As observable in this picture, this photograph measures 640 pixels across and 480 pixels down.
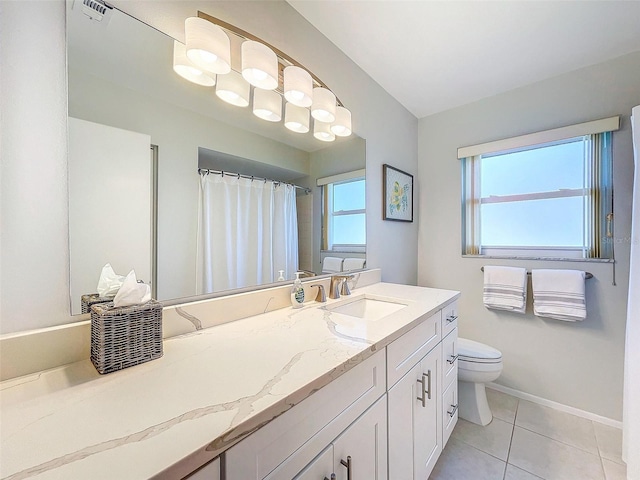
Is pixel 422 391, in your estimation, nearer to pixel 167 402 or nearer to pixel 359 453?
pixel 359 453

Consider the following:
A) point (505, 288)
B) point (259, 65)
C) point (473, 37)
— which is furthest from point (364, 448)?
point (473, 37)

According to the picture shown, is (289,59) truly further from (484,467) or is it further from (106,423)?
(484,467)

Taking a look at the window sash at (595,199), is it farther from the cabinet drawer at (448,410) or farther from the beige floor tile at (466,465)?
the beige floor tile at (466,465)

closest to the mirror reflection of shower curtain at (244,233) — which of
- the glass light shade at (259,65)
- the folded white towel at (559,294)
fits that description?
the glass light shade at (259,65)

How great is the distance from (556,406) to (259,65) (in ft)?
9.35

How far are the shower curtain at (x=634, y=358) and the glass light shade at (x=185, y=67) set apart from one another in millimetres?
2107

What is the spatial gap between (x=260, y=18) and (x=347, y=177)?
91 cm

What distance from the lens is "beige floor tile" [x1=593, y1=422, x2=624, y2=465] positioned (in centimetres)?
146

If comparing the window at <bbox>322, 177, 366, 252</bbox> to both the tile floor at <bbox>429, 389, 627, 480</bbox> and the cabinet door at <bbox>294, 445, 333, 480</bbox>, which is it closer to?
the cabinet door at <bbox>294, 445, 333, 480</bbox>

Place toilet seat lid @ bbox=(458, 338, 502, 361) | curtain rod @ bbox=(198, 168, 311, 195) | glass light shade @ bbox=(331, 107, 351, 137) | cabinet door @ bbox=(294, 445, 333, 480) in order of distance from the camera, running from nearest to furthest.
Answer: cabinet door @ bbox=(294, 445, 333, 480) → curtain rod @ bbox=(198, 168, 311, 195) → glass light shade @ bbox=(331, 107, 351, 137) → toilet seat lid @ bbox=(458, 338, 502, 361)

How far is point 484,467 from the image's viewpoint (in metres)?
1.40

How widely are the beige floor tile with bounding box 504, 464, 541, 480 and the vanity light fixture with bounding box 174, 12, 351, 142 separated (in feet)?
6.74

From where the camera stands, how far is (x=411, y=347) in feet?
3.45

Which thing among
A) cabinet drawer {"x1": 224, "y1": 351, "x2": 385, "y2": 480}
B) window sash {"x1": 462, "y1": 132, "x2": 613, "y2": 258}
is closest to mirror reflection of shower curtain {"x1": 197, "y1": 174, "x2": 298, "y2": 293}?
cabinet drawer {"x1": 224, "y1": 351, "x2": 385, "y2": 480}
